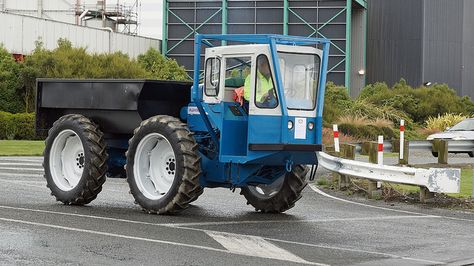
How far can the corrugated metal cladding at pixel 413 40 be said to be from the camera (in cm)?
6419

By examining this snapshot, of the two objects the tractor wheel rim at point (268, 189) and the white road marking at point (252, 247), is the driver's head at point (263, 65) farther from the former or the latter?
the white road marking at point (252, 247)

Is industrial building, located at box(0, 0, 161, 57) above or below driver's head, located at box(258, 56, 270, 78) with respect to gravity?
above

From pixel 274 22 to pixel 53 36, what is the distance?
1515 centimetres

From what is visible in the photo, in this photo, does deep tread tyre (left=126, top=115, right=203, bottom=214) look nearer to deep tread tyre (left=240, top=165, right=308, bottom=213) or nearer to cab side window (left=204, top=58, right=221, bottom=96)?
cab side window (left=204, top=58, right=221, bottom=96)

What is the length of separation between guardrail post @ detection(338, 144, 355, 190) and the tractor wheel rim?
4664 millimetres

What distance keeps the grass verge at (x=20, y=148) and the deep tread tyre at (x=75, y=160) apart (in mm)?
14571

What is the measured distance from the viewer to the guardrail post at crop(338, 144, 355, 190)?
65.2 feet

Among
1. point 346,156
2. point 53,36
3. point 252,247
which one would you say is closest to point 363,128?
point 53,36

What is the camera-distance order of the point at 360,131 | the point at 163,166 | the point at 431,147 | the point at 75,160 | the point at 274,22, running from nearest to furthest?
the point at 163,166
the point at 75,160
the point at 431,147
the point at 360,131
the point at 274,22

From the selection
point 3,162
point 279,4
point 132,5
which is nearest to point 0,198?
point 3,162

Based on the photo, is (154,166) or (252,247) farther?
(154,166)

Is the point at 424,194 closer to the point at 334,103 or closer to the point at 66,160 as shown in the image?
the point at 66,160

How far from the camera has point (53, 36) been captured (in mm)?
51906

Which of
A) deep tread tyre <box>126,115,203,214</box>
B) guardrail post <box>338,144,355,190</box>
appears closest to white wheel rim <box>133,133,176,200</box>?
deep tread tyre <box>126,115,203,214</box>
